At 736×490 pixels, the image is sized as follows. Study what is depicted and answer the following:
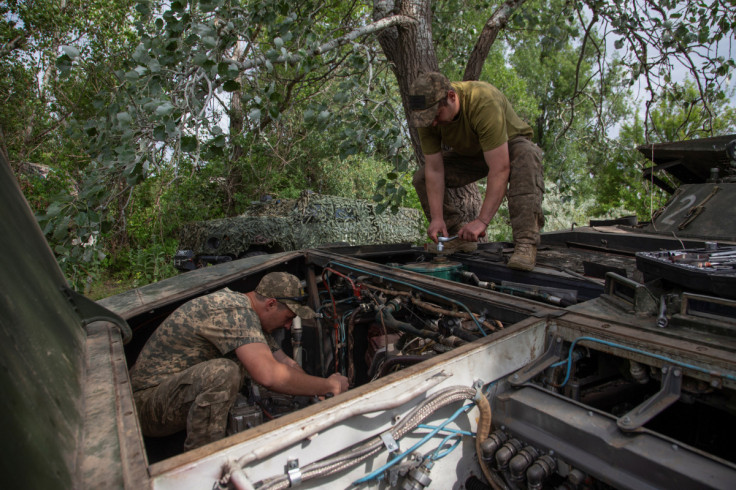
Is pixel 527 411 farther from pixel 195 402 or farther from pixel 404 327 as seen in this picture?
pixel 195 402

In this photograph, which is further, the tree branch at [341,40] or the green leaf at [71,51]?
the tree branch at [341,40]

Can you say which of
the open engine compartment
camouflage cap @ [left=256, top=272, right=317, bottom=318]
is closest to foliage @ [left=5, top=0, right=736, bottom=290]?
camouflage cap @ [left=256, top=272, right=317, bottom=318]

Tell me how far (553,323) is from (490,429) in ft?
1.69

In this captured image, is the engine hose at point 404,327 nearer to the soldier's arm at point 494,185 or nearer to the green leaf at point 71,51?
the soldier's arm at point 494,185

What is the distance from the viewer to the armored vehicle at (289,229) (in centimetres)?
766

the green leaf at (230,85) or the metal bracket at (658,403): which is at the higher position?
the green leaf at (230,85)

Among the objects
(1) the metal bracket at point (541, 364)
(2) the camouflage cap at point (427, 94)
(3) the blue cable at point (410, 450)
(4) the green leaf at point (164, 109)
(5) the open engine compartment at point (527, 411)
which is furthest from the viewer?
(2) the camouflage cap at point (427, 94)

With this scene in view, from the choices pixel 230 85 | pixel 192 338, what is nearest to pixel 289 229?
pixel 230 85

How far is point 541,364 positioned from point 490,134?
199 centimetres

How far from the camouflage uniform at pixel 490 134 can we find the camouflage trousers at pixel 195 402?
2160 mm

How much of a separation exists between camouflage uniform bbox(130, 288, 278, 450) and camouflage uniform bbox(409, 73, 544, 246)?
1881mm

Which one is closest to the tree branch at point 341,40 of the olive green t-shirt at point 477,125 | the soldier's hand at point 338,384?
the olive green t-shirt at point 477,125

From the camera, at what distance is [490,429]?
5.37 feet

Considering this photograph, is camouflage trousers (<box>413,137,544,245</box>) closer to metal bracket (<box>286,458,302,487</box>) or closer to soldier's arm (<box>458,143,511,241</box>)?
soldier's arm (<box>458,143,511,241</box>)
